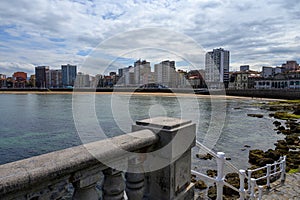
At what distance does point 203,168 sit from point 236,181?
2.70 metres

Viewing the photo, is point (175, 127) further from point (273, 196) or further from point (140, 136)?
point (273, 196)

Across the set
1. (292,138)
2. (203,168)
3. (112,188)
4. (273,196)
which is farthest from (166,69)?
(292,138)

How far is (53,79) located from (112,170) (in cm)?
15425

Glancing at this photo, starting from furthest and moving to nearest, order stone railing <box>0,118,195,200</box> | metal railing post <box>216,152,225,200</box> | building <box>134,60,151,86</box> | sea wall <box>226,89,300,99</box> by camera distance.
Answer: sea wall <box>226,89,300,99</box>, building <box>134,60,151,86</box>, metal railing post <box>216,152,225,200</box>, stone railing <box>0,118,195,200</box>

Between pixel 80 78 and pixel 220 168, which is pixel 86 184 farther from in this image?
pixel 80 78

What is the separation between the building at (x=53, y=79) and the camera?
141137 mm

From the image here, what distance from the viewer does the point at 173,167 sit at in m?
2.48

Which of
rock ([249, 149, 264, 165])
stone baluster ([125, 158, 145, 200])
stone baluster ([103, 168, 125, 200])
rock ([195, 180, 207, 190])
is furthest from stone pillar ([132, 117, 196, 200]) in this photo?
rock ([249, 149, 264, 165])

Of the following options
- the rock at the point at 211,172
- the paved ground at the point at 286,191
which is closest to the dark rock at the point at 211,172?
the rock at the point at 211,172

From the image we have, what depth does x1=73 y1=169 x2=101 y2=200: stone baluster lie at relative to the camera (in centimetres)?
171

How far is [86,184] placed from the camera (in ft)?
5.74

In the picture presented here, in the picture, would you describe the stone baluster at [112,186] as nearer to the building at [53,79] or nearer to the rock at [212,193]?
the rock at [212,193]

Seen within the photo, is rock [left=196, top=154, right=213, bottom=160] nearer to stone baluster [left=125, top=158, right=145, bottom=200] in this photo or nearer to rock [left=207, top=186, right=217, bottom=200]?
rock [left=207, top=186, right=217, bottom=200]

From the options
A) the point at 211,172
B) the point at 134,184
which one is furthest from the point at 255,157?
the point at 134,184
